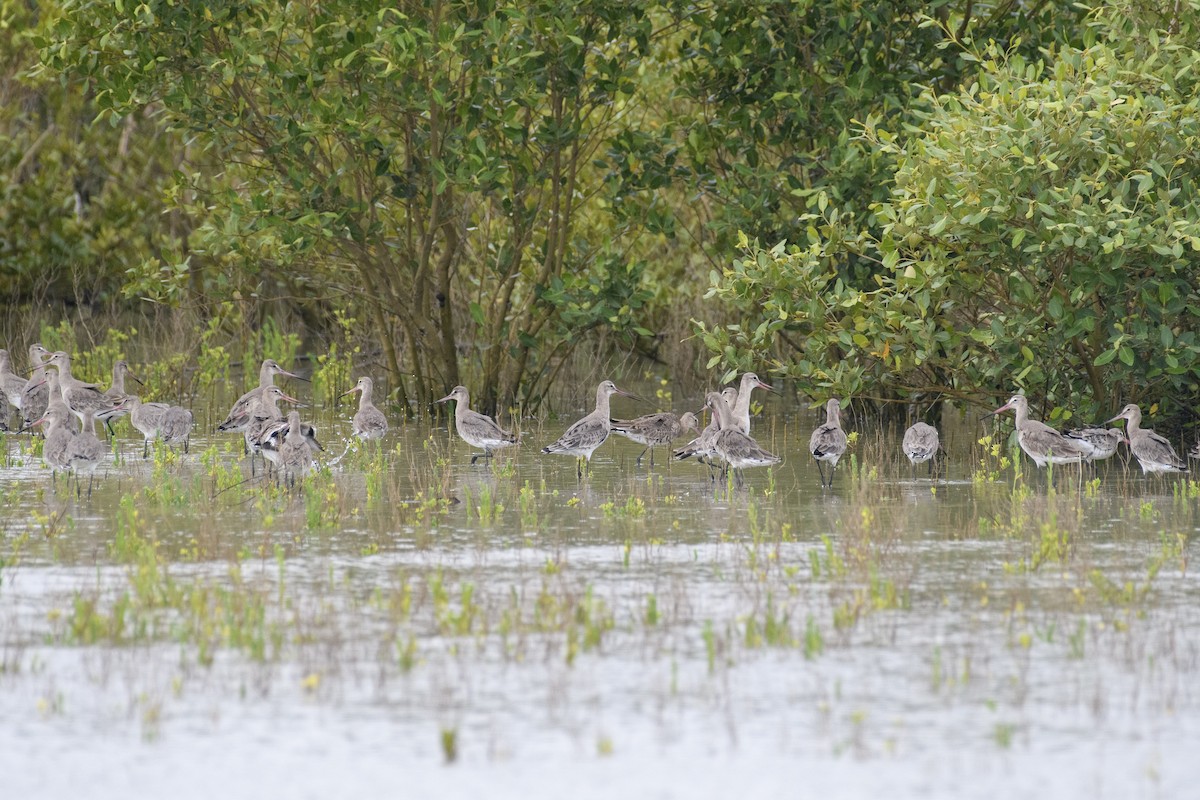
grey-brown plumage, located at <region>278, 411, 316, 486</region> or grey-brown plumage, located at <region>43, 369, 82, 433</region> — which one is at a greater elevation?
grey-brown plumage, located at <region>43, 369, 82, 433</region>

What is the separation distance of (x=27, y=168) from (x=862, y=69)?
15696 mm

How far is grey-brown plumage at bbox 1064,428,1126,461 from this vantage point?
46.0 ft

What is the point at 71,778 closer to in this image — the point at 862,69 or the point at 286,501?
the point at 286,501

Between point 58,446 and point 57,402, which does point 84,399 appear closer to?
point 57,402


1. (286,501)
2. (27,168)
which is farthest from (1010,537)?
(27,168)

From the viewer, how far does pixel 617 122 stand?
18766 mm

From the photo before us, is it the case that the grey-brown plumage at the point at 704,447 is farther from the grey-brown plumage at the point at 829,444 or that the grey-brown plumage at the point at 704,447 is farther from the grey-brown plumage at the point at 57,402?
the grey-brown plumage at the point at 57,402

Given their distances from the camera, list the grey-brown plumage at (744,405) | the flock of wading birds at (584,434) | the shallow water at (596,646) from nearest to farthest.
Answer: the shallow water at (596,646), the flock of wading birds at (584,434), the grey-brown plumage at (744,405)

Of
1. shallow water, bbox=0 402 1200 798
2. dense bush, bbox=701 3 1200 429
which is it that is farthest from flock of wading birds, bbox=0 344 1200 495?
shallow water, bbox=0 402 1200 798

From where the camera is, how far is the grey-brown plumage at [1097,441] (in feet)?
46.0

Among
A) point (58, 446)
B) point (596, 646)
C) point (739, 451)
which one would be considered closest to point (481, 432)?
point (739, 451)

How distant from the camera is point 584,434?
14.8 metres

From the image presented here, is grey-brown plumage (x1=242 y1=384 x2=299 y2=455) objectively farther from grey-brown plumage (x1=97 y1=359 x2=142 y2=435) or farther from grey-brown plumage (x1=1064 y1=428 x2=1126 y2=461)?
grey-brown plumage (x1=1064 y1=428 x2=1126 y2=461)

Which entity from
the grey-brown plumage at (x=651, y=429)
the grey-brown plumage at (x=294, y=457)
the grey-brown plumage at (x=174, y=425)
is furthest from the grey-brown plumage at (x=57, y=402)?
the grey-brown plumage at (x=651, y=429)
